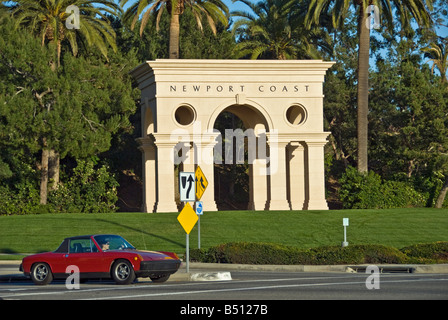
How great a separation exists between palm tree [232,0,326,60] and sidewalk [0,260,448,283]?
30.3 meters

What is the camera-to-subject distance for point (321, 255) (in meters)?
26.2

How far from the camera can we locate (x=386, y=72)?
63125 mm

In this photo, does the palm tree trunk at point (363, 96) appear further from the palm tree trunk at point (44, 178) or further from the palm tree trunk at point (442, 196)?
the palm tree trunk at point (44, 178)

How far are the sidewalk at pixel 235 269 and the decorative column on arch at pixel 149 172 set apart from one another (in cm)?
1874

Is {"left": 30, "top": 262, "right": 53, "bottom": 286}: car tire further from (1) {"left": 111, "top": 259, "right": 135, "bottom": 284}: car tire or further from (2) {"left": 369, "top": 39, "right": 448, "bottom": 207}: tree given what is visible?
(2) {"left": 369, "top": 39, "right": 448, "bottom": 207}: tree

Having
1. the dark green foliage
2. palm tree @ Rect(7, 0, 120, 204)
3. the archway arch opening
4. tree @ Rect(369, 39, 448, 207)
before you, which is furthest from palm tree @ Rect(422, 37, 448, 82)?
the dark green foliage

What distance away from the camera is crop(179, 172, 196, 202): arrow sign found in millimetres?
23656

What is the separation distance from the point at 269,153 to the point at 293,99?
129 inches

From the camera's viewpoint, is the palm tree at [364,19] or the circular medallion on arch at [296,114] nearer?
the circular medallion on arch at [296,114]

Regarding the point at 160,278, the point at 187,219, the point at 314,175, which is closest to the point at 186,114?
the point at 314,175

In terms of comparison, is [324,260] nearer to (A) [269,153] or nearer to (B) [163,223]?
(B) [163,223]

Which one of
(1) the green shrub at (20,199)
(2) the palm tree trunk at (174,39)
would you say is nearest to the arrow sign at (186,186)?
(1) the green shrub at (20,199)

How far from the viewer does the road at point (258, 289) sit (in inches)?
647
